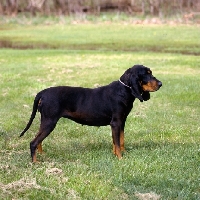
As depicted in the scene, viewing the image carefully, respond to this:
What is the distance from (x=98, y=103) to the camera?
7.49 m

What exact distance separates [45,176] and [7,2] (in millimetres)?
49060

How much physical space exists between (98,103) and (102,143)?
1.02m

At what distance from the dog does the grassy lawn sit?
39 centimetres

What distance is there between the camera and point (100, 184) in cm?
590

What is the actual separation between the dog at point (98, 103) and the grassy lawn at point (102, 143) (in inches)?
15.3

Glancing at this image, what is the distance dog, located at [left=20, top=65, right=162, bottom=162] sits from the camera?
283 inches

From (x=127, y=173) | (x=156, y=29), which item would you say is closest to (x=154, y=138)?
(x=127, y=173)

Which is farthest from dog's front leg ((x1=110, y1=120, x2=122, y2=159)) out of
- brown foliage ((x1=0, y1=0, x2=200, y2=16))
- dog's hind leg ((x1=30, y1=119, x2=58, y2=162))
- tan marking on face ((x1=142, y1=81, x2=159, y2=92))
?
brown foliage ((x1=0, y1=0, x2=200, y2=16))

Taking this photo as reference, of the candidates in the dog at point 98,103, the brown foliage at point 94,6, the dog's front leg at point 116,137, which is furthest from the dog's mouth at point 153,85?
the brown foliage at point 94,6

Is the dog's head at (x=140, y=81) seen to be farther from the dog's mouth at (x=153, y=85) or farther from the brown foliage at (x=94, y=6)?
the brown foliage at (x=94, y=6)

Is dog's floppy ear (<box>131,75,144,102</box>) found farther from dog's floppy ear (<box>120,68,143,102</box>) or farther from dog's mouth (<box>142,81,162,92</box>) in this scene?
dog's mouth (<box>142,81,162,92</box>)

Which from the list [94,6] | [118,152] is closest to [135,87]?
[118,152]

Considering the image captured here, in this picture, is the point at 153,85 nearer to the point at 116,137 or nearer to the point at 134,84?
the point at 134,84

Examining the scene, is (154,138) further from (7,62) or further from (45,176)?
(7,62)
